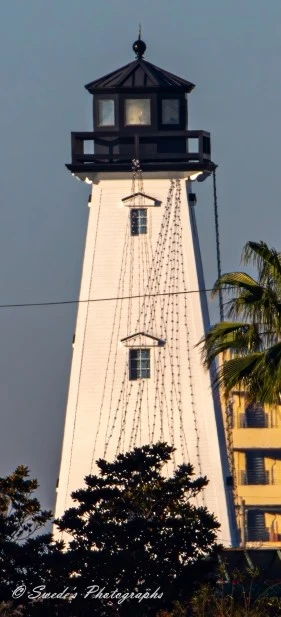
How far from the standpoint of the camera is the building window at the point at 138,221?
68.4 m

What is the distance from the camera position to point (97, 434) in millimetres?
66312

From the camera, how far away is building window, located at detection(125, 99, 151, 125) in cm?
6950

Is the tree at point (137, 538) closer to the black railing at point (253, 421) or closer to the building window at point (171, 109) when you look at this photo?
the building window at point (171, 109)

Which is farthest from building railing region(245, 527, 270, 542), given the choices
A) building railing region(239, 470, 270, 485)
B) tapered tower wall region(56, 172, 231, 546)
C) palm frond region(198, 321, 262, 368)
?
palm frond region(198, 321, 262, 368)

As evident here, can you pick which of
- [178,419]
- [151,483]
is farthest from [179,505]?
[178,419]

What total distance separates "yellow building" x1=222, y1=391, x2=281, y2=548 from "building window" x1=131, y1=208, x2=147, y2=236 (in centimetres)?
2776

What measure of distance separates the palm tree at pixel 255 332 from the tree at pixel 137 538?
194 centimetres

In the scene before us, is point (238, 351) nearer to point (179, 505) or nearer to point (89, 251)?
point (179, 505)

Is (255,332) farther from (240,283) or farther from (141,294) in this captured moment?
(141,294)

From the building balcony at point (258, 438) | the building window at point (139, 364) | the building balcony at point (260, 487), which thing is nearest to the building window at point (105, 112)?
the building window at point (139, 364)

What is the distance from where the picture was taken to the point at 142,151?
69.2m

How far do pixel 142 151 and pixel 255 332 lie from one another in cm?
2320

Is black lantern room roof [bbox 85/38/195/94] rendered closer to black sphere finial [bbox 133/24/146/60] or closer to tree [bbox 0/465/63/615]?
black sphere finial [bbox 133/24/146/60]

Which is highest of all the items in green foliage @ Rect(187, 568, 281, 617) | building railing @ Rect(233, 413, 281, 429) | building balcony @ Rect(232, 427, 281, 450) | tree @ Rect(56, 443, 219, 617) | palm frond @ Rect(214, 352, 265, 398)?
building railing @ Rect(233, 413, 281, 429)
